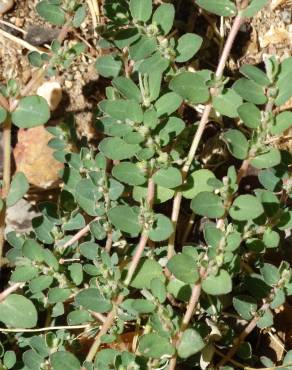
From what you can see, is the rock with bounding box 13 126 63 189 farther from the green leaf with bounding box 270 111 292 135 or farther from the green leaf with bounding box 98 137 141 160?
the green leaf with bounding box 270 111 292 135

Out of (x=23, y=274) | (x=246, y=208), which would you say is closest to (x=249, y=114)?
(x=246, y=208)

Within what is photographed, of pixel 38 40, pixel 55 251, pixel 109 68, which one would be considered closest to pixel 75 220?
pixel 55 251

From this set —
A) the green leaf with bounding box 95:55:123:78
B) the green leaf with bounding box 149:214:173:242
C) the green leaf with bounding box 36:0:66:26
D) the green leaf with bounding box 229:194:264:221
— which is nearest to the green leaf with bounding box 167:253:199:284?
the green leaf with bounding box 149:214:173:242

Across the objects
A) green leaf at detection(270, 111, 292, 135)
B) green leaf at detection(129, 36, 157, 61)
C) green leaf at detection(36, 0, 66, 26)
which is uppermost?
green leaf at detection(36, 0, 66, 26)

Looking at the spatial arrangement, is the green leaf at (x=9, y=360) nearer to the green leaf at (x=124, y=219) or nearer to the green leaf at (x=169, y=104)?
the green leaf at (x=124, y=219)

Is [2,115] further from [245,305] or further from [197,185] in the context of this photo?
[245,305]

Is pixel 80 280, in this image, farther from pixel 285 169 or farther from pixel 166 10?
pixel 166 10
